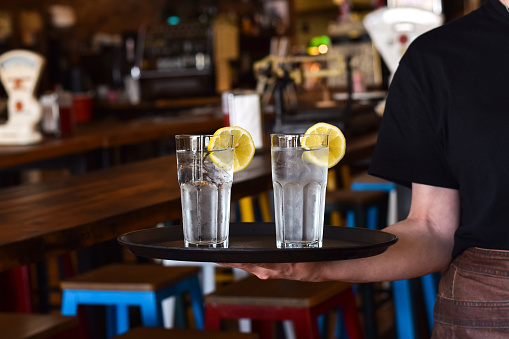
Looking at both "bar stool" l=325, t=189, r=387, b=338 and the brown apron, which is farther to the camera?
"bar stool" l=325, t=189, r=387, b=338

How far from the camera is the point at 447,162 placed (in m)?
1.29

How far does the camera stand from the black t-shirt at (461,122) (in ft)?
4.00

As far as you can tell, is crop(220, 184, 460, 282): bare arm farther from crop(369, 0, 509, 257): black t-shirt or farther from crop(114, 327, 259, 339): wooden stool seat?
crop(114, 327, 259, 339): wooden stool seat

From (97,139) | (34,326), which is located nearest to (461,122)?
(34,326)

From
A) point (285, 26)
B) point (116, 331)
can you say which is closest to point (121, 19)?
point (285, 26)

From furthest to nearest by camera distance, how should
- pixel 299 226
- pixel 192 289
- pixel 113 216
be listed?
pixel 192 289
pixel 113 216
pixel 299 226

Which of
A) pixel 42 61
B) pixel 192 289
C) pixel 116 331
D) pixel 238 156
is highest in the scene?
pixel 42 61

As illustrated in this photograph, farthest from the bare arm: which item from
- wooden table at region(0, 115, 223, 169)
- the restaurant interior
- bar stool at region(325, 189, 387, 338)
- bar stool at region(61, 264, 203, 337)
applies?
wooden table at region(0, 115, 223, 169)

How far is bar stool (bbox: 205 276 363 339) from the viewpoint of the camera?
179 cm

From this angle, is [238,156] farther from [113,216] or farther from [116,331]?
[116,331]

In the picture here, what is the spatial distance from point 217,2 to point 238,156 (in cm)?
762

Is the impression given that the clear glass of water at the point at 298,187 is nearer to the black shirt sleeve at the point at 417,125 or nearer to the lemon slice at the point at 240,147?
the lemon slice at the point at 240,147

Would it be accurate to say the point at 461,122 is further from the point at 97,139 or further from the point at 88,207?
the point at 97,139

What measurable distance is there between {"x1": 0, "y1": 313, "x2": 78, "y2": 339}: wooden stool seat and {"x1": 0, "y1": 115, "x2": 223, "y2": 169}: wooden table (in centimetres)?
140
